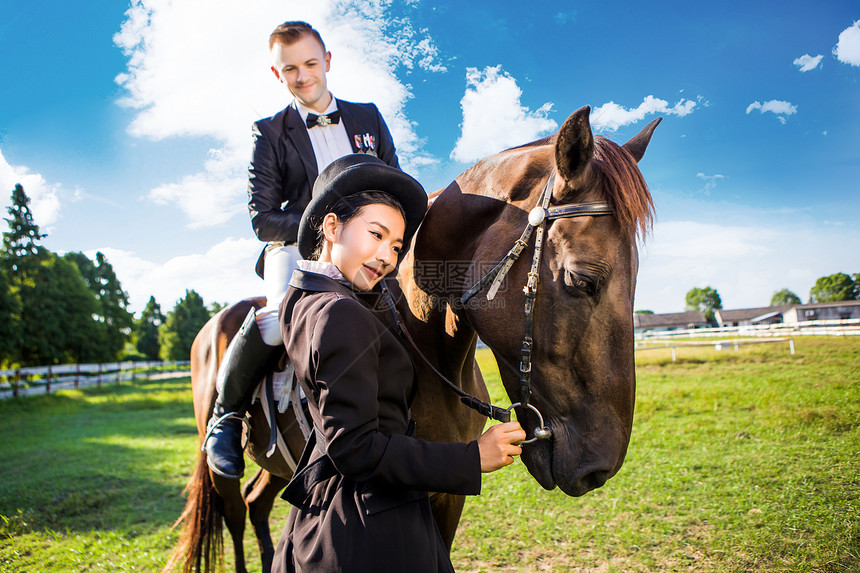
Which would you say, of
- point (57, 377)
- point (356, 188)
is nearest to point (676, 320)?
point (57, 377)

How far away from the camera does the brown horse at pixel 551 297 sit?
4.84 ft

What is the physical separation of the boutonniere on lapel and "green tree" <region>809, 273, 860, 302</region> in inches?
155

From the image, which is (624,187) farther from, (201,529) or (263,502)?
(201,529)

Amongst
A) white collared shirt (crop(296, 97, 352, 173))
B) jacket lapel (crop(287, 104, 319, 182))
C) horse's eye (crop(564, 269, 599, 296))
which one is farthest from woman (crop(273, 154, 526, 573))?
white collared shirt (crop(296, 97, 352, 173))

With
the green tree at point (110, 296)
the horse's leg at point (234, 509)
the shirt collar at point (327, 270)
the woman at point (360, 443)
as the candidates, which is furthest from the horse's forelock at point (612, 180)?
the green tree at point (110, 296)

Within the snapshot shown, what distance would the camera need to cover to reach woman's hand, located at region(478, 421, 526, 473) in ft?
4.25

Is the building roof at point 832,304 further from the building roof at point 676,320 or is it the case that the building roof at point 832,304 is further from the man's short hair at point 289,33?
the building roof at point 676,320

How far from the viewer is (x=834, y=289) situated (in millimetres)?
3801

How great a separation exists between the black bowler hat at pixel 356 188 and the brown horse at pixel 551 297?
19 centimetres

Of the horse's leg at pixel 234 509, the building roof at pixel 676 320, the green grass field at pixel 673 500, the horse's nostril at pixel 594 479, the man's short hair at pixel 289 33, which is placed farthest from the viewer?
the building roof at pixel 676 320

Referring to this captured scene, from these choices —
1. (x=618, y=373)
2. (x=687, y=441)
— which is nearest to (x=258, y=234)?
(x=618, y=373)

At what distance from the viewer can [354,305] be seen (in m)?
1.31

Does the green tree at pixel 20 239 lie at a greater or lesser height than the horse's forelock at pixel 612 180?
greater

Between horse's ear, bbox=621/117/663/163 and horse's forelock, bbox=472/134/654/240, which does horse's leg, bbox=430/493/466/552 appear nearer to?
horse's forelock, bbox=472/134/654/240
